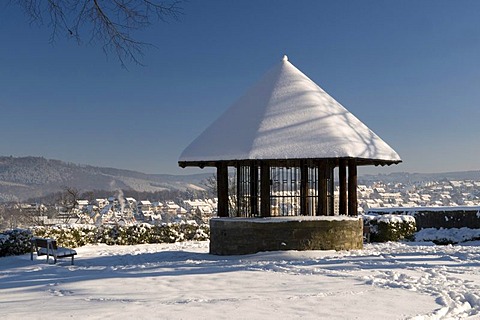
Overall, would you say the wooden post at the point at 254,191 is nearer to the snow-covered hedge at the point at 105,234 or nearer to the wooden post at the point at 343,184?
the wooden post at the point at 343,184

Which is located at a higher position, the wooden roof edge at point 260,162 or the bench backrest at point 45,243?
the wooden roof edge at point 260,162

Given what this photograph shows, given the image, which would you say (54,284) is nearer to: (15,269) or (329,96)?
(15,269)

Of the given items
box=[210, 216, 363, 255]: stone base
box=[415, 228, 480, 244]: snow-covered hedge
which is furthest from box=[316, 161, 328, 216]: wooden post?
box=[415, 228, 480, 244]: snow-covered hedge

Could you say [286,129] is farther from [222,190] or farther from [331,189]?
[222,190]

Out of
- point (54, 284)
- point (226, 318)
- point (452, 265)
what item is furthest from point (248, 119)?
point (226, 318)

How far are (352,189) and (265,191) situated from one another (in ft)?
8.80

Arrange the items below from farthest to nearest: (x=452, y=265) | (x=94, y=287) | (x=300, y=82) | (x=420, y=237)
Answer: (x=420, y=237) < (x=300, y=82) < (x=452, y=265) < (x=94, y=287)

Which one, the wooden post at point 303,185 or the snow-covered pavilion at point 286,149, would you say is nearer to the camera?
the snow-covered pavilion at point 286,149

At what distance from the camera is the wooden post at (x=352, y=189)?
53.3 feet

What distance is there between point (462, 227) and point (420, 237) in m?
2.44

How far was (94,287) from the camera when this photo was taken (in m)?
9.06

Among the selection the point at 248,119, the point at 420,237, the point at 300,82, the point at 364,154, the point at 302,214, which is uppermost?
the point at 300,82

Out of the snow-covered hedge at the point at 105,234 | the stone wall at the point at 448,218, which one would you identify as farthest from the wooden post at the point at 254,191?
the stone wall at the point at 448,218

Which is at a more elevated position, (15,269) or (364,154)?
(364,154)
